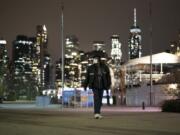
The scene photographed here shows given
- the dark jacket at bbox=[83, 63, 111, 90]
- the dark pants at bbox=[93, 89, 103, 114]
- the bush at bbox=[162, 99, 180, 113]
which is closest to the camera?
the dark jacket at bbox=[83, 63, 111, 90]

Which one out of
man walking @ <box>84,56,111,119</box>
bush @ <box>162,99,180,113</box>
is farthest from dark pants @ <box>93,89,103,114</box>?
bush @ <box>162,99,180,113</box>

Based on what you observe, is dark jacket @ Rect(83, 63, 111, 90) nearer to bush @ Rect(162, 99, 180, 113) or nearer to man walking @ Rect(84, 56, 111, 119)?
man walking @ Rect(84, 56, 111, 119)

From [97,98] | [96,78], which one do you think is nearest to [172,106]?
[97,98]

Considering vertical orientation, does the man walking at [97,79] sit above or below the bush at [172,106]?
above

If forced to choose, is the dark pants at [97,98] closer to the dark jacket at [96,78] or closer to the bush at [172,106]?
the dark jacket at [96,78]

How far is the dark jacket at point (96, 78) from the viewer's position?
15754 mm

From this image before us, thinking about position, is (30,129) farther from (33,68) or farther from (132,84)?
(33,68)

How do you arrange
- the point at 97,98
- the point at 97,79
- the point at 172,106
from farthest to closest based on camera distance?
1. the point at 172,106
2. the point at 97,98
3. the point at 97,79

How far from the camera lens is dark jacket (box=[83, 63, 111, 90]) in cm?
1575

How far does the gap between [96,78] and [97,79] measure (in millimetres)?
67

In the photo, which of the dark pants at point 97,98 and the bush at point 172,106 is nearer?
the dark pants at point 97,98

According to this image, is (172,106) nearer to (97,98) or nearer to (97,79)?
(97,98)

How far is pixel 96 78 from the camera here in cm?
1582

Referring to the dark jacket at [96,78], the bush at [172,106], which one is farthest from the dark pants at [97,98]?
the bush at [172,106]
